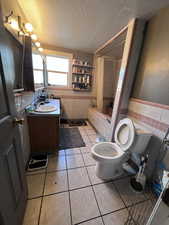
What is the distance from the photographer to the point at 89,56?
327 cm

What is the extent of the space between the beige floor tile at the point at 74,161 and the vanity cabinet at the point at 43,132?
0.36m

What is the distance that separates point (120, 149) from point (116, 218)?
0.73 meters

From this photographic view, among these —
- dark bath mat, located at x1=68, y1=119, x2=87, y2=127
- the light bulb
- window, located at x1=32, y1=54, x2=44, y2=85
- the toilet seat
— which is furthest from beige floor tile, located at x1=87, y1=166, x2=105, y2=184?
the light bulb

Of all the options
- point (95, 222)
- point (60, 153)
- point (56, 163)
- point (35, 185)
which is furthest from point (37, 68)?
point (95, 222)

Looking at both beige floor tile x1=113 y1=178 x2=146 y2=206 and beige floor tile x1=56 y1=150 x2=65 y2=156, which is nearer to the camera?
beige floor tile x1=113 y1=178 x2=146 y2=206

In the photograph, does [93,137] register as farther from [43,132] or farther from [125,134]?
[43,132]

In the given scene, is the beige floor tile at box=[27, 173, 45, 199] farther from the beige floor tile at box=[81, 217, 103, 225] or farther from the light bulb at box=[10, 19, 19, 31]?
the light bulb at box=[10, 19, 19, 31]

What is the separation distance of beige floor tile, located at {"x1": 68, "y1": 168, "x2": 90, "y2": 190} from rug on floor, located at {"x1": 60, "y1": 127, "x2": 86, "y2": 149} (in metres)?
0.64

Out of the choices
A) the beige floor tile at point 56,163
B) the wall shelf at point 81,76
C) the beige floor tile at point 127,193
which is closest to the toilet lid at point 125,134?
the beige floor tile at point 127,193

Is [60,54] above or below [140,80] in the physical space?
above

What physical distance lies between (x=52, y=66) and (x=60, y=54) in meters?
0.44

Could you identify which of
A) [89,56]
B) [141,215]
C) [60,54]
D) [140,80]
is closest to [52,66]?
[60,54]

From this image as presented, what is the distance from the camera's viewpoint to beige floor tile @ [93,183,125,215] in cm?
110

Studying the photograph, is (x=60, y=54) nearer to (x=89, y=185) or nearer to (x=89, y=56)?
(x=89, y=56)
